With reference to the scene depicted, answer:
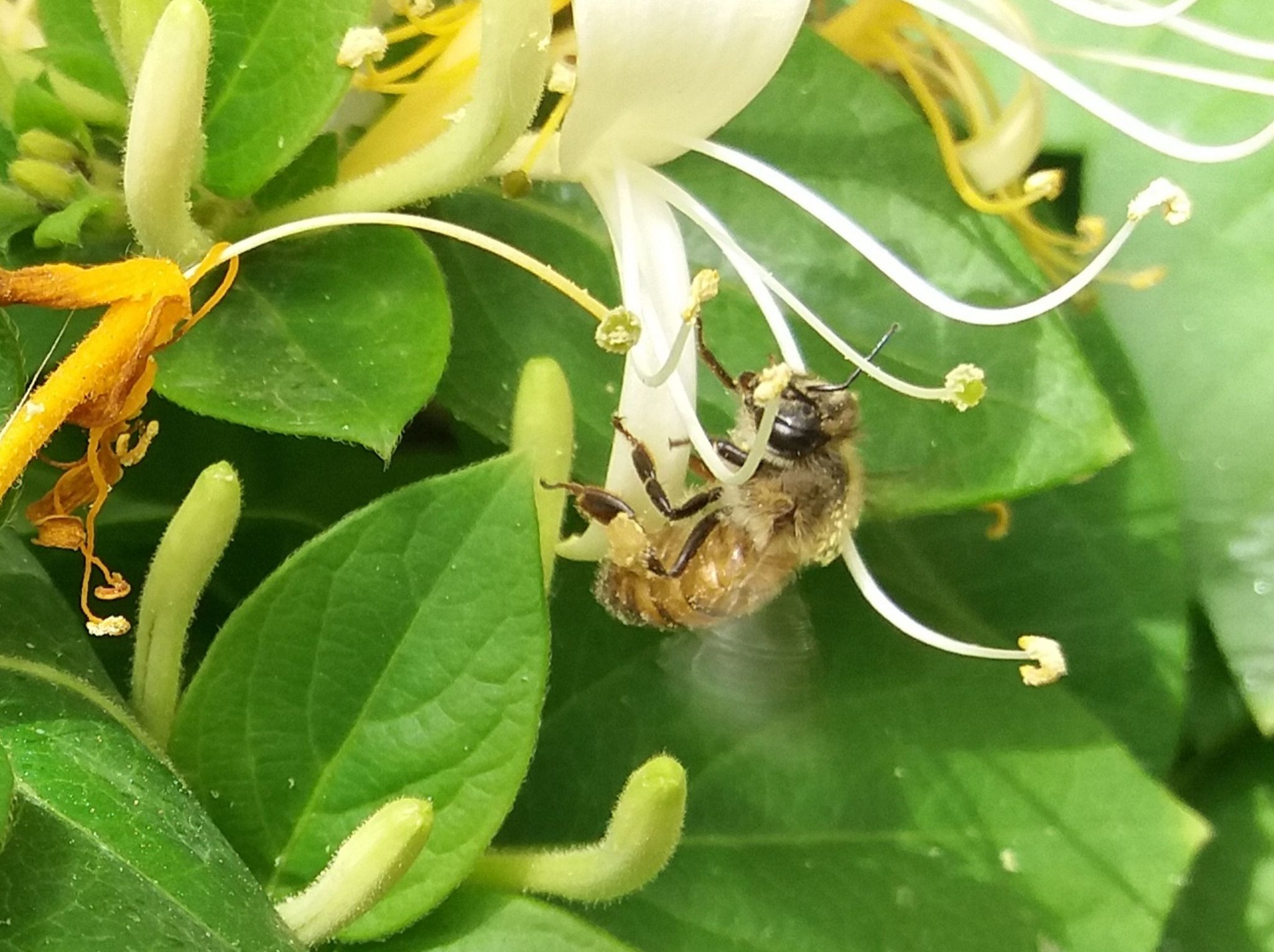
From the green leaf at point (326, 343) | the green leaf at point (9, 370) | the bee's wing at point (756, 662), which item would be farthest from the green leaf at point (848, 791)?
the green leaf at point (9, 370)

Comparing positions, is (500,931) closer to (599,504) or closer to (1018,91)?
(599,504)

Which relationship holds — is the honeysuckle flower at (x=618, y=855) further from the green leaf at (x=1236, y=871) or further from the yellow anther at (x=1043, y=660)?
the green leaf at (x=1236, y=871)

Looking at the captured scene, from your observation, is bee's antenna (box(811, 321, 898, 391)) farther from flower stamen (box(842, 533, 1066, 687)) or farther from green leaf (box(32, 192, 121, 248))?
green leaf (box(32, 192, 121, 248))

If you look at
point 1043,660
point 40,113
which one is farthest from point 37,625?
point 1043,660

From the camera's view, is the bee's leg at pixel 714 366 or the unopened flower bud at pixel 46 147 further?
the bee's leg at pixel 714 366

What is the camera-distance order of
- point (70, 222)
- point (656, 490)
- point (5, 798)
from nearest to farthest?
point (5, 798) → point (70, 222) → point (656, 490)

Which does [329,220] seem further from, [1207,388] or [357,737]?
[1207,388]

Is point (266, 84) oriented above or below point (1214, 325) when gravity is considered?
above
